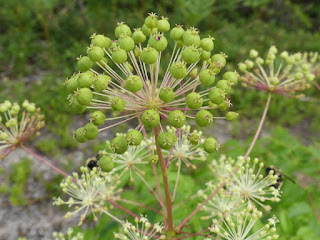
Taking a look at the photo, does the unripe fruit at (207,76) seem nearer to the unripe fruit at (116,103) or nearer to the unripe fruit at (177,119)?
the unripe fruit at (177,119)

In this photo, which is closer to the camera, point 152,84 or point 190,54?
point 190,54

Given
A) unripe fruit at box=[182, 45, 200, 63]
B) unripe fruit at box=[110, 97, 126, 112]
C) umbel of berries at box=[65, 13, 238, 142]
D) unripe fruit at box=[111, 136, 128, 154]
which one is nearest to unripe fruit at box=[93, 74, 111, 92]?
umbel of berries at box=[65, 13, 238, 142]

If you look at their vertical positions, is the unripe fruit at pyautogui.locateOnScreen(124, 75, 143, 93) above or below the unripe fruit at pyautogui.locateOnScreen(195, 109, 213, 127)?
above

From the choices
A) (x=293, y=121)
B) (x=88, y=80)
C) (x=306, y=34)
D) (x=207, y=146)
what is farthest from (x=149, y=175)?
(x=306, y=34)

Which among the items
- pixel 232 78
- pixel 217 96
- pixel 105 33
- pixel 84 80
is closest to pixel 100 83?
pixel 84 80

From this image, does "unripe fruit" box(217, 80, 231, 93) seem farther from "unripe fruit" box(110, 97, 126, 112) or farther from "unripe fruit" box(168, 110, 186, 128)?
"unripe fruit" box(110, 97, 126, 112)

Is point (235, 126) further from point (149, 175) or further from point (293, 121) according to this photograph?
point (149, 175)

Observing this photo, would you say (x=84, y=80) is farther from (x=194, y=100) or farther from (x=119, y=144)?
(x=194, y=100)

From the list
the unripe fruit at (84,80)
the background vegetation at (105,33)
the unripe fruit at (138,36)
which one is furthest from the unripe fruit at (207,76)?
the background vegetation at (105,33)
